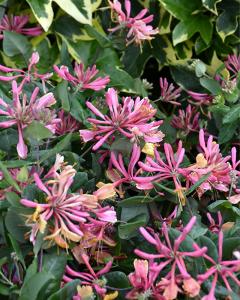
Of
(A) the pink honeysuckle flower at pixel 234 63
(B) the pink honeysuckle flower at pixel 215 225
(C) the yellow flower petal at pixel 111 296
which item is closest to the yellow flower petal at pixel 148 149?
(B) the pink honeysuckle flower at pixel 215 225

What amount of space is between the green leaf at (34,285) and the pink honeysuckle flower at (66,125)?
35 centimetres

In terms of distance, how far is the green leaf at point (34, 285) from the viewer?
68 cm

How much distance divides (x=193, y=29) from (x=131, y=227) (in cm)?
76

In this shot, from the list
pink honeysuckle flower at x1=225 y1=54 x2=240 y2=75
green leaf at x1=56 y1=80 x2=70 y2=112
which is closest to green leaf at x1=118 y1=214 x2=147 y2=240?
green leaf at x1=56 y1=80 x2=70 y2=112

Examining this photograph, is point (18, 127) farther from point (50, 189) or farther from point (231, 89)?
point (231, 89)

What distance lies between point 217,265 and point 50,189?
0.22m

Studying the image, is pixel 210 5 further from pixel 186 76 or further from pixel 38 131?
pixel 38 131

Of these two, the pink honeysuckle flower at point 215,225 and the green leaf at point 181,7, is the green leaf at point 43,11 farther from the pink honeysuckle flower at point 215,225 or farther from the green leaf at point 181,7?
the pink honeysuckle flower at point 215,225

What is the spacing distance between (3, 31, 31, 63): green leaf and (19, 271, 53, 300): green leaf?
2.04ft

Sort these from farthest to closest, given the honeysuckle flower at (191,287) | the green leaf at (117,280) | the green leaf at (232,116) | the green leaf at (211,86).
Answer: the green leaf at (211,86), the green leaf at (232,116), the green leaf at (117,280), the honeysuckle flower at (191,287)

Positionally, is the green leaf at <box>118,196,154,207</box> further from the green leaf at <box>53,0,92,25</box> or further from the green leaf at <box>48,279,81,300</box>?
the green leaf at <box>53,0,92,25</box>

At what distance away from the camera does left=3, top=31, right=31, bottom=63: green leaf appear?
1.19m

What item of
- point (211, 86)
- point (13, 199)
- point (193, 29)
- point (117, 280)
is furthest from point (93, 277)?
point (193, 29)

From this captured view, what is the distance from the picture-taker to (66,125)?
997 millimetres
